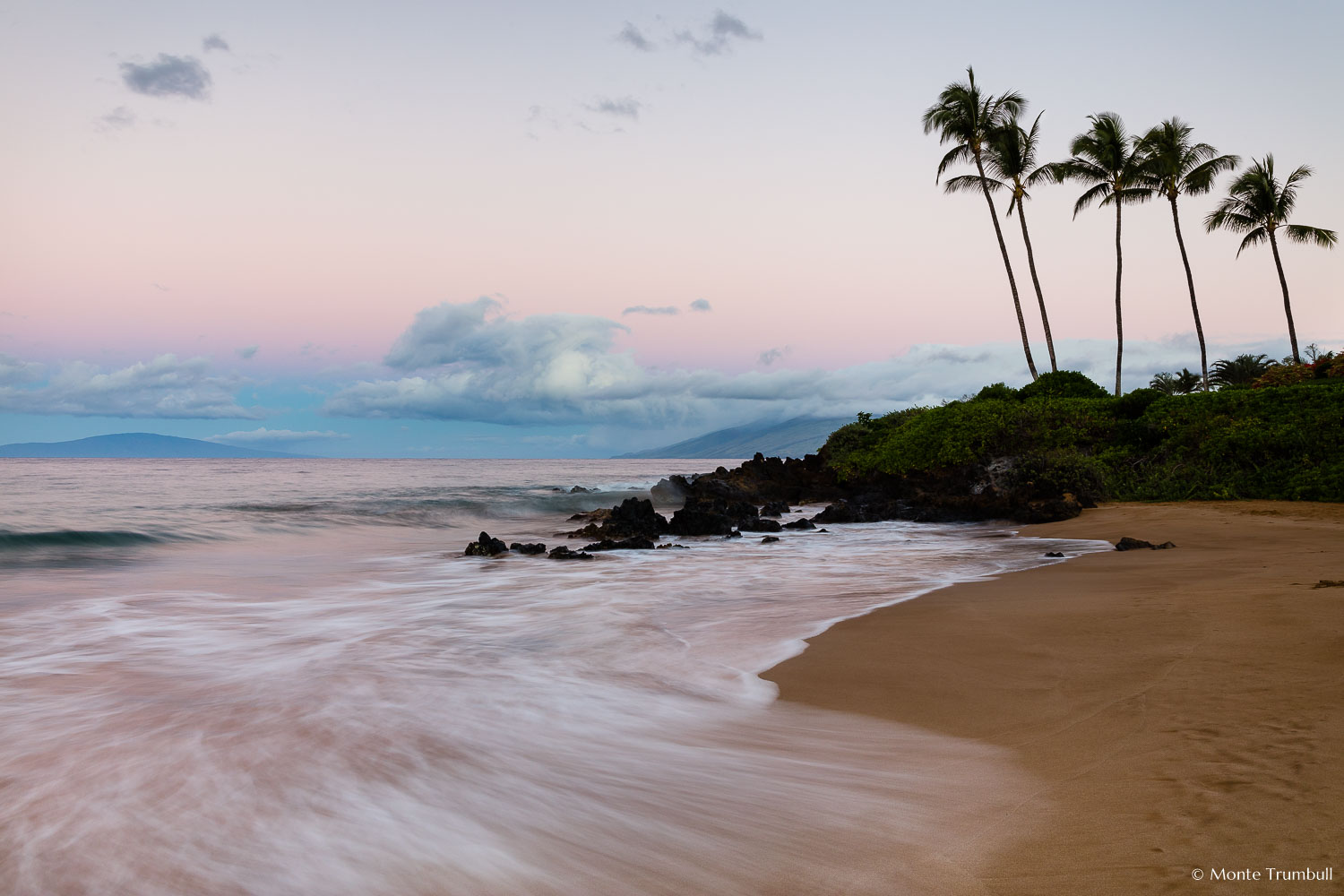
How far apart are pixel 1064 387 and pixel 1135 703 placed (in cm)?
2435

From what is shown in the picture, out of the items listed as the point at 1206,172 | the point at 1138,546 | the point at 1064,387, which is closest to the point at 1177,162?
the point at 1206,172

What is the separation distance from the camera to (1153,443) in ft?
62.8

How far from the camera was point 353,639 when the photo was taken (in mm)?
7148

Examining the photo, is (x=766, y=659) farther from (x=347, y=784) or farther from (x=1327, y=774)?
(x=1327, y=774)

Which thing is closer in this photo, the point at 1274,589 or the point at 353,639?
the point at 1274,589

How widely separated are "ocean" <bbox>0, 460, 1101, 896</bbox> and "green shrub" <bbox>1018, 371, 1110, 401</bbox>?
17.5m

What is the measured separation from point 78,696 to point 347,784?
3026 mm

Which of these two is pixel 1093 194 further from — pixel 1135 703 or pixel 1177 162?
pixel 1135 703

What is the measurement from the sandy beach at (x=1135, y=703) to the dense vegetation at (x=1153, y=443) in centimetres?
984

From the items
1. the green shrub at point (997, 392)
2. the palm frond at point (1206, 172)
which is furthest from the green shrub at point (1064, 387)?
the palm frond at point (1206, 172)

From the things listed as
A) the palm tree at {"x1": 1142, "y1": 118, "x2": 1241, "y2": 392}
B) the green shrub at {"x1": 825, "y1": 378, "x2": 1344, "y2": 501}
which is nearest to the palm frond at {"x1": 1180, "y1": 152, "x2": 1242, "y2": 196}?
the palm tree at {"x1": 1142, "y1": 118, "x2": 1241, "y2": 392}

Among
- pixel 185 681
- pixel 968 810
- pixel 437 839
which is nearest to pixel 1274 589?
pixel 968 810

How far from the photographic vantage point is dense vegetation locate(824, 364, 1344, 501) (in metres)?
16.0

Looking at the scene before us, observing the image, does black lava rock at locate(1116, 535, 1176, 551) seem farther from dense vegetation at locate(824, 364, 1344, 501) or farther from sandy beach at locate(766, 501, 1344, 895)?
dense vegetation at locate(824, 364, 1344, 501)
